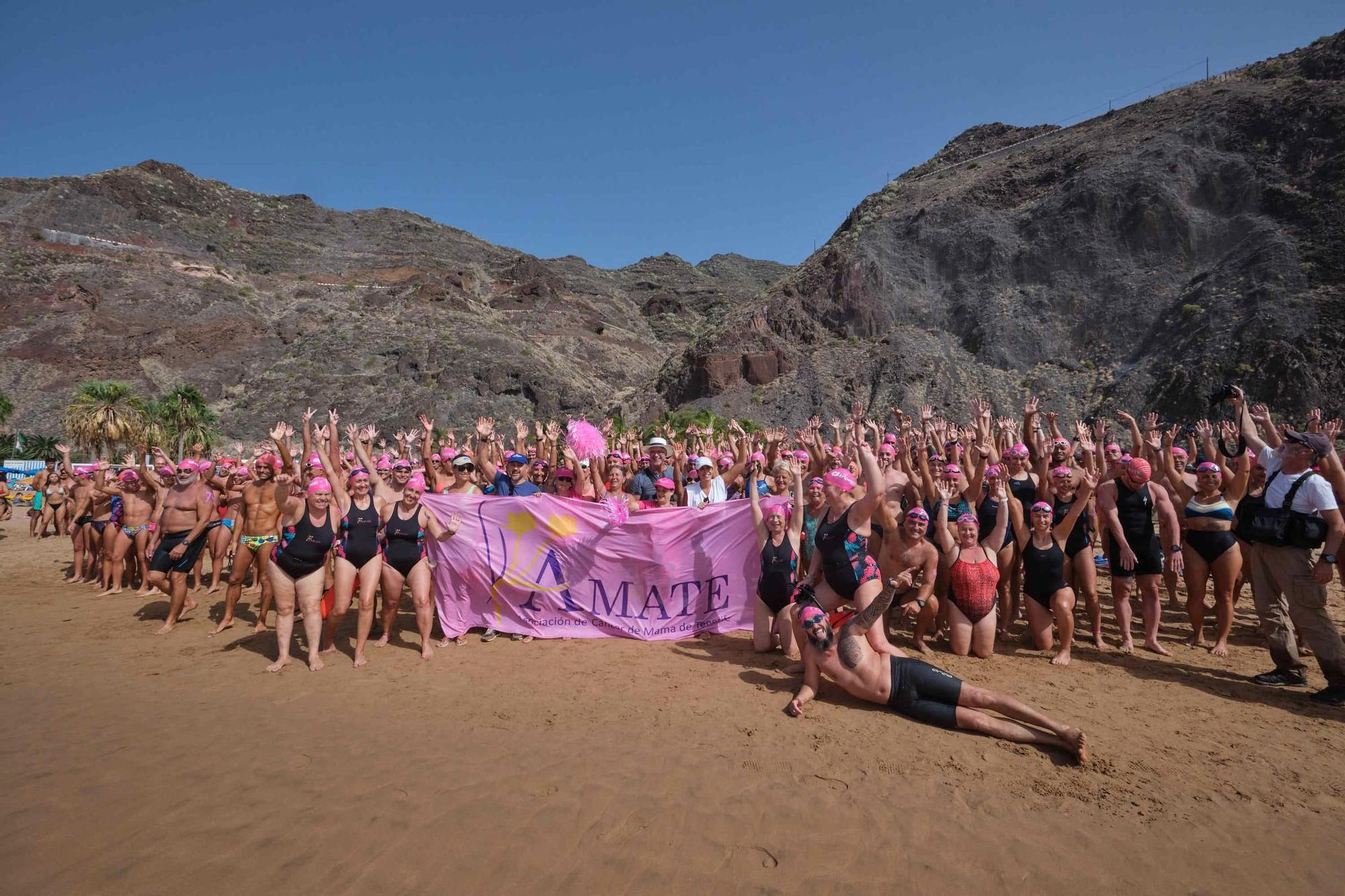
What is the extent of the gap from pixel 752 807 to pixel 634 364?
66.5 meters

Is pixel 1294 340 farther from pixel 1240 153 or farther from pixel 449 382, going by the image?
pixel 449 382

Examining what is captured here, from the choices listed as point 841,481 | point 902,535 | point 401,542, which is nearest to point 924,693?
point 841,481

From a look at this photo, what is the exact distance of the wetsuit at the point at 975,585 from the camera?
19.9 feet

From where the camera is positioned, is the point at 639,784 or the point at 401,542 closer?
the point at 639,784

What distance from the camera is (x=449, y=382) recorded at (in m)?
50.4

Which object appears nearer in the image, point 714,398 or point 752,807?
point 752,807

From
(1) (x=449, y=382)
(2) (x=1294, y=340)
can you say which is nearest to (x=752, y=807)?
(2) (x=1294, y=340)

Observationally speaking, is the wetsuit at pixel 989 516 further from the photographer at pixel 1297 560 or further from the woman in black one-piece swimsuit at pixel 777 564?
the woman in black one-piece swimsuit at pixel 777 564

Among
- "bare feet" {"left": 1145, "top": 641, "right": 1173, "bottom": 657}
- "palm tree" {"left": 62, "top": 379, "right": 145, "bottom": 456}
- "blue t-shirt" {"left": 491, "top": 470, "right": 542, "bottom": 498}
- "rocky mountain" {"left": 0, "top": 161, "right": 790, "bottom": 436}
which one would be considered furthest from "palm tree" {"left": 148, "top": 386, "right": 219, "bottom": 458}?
"bare feet" {"left": 1145, "top": 641, "right": 1173, "bottom": 657}

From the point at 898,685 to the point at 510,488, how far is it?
17.3ft

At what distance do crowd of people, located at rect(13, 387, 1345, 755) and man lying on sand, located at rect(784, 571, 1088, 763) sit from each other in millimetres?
16

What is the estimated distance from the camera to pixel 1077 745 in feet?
13.3

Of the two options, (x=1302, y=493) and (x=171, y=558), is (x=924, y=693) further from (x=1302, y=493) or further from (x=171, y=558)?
(x=171, y=558)

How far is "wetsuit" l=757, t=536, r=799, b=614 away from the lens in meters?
6.00
